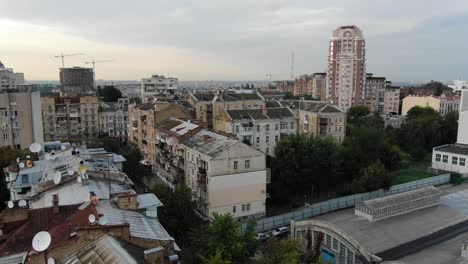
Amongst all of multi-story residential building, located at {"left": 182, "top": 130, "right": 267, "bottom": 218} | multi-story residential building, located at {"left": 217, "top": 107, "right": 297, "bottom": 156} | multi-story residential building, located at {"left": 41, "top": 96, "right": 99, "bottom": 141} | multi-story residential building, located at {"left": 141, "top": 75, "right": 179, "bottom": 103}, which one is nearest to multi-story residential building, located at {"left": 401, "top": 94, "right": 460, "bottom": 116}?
multi-story residential building, located at {"left": 217, "top": 107, "right": 297, "bottom": 156}

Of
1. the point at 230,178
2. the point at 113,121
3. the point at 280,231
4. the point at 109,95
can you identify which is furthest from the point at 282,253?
the point at 109,95

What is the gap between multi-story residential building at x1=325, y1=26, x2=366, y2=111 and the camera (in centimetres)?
10425

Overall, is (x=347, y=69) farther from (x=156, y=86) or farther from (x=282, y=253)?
(x=282, y=253)

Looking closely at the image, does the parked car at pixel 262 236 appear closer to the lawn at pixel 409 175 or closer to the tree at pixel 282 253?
the tree at pixel 282 253

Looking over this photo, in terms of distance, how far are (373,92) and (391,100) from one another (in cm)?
796

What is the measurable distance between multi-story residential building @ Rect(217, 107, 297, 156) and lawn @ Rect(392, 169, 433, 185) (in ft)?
50.4

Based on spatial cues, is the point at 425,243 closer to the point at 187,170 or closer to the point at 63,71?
the point at 187,170

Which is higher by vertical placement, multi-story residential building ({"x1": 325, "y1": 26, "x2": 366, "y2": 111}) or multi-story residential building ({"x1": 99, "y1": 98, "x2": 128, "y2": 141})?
multi-story residential building ({"x1": 325, "y1": 26, "x2": 366, "y2": 111})

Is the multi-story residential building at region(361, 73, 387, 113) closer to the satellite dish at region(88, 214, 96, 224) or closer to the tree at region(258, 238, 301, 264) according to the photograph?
the tree at region(258, 238, 301, 264)

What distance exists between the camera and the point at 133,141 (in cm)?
6112

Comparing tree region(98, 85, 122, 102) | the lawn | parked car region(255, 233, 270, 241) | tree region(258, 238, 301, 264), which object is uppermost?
tree region(98, 85, 122, 102)

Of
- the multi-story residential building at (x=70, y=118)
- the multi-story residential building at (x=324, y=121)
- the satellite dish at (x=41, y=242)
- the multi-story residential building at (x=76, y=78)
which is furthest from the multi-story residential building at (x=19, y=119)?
the multi-story residential building at (x=76, y=78)

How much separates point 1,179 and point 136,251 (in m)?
23.3

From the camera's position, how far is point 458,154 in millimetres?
49156
